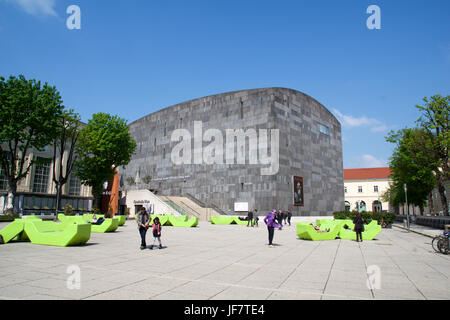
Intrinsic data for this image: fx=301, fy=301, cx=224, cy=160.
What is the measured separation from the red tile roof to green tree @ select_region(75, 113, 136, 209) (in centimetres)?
7330

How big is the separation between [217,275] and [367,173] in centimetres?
9522

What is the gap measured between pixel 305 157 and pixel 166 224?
28699 millimetres

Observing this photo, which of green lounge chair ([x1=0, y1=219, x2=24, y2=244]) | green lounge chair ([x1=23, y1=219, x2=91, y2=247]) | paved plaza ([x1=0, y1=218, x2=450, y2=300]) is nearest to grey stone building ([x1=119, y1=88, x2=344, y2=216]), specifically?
green lounge chair ([x1=23, y1=219, x2=91, y2=247])

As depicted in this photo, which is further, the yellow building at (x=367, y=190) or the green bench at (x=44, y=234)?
the yellow building at (x=367, y=190)

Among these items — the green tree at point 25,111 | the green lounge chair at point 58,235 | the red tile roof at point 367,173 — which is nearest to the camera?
the green lounge chair at point 58,235

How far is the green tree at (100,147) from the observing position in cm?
3722

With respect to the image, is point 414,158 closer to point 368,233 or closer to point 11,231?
point 368,233

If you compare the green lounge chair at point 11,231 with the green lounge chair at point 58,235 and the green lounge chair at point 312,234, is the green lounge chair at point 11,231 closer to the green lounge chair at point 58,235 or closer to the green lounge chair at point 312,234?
the green lounge chair at point 58,235

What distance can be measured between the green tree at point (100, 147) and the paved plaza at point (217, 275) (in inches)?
1057

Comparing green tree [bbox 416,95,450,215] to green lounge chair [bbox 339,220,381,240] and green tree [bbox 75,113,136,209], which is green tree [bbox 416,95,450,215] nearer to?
green lounge chair [bbox 339,220,381,240]

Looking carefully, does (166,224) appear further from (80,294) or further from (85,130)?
(80,294)

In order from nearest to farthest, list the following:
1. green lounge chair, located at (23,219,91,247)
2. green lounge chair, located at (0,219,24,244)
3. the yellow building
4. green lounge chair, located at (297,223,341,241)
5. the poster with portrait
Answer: green lounge chair, located at (23,219,91,247), green lounge chair, located at (0,219,24,244), green lounge chair, located at (297,223,341,241), the poster with portrait, the yellow building

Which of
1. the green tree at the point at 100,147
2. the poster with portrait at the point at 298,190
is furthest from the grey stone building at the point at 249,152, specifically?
the green tree at the point at 100,147

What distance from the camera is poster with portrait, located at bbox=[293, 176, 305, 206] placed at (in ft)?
151
